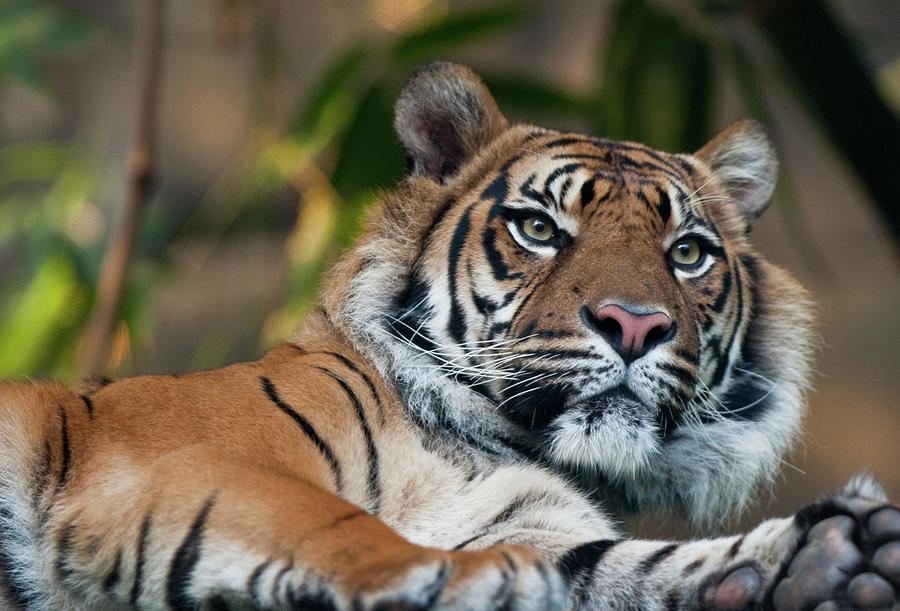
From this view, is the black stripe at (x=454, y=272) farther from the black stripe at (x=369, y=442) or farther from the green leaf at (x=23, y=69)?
the green leaf at (x=23, y=69)

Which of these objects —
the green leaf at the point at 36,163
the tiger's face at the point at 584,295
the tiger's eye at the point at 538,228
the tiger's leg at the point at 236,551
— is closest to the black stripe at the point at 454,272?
the tiger's face at the point at 584,295

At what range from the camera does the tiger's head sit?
5.43 ft

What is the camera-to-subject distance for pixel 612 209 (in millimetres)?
1886

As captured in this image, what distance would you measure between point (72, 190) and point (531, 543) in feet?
10.9

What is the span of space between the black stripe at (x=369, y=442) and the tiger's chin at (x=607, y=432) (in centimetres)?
32

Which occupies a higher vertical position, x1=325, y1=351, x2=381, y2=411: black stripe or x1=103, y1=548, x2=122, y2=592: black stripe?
x1=325, y1=351, x2=381, y2=411: black stripe

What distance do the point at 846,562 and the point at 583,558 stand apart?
0.50 metres

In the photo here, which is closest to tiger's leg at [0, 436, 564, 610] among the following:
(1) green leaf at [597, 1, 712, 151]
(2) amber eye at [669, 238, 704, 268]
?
(2) amber eye at [669, 238, 704, 268]

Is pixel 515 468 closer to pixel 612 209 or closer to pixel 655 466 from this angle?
pixel 655 466

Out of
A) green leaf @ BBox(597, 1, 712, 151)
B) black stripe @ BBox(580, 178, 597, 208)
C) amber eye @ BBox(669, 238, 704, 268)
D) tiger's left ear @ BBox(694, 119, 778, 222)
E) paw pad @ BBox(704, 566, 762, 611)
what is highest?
green leaf @ BBox(597, 1, 712, 151)

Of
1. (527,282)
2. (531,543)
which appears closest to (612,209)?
(527,282)

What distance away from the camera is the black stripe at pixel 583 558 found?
1553mm

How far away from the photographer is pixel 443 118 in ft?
6.89

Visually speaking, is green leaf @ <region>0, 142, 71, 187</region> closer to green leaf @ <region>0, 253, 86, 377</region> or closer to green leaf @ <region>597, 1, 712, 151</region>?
green leaf @ <region>0, 253, 86, 377</region>
